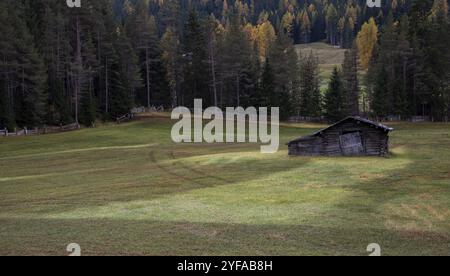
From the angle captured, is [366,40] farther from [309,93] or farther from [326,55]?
[309,93]

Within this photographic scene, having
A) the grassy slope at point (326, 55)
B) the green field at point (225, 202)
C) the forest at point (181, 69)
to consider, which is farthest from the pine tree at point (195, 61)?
the grassy slope at point (326, 55)

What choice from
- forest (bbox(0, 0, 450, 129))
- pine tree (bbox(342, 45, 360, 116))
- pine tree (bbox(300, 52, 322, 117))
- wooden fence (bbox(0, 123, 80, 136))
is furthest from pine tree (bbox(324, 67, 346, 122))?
wooden fence (bbox(0, 123, 80, 136))

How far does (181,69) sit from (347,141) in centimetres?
5700

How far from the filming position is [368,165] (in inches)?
1425

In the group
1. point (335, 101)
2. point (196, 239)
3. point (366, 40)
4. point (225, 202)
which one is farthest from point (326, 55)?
point (196, 239)

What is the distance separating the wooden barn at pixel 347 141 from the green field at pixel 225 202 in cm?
165

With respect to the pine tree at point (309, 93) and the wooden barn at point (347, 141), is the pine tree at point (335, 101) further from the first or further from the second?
the wooden barn at point (347, 141)

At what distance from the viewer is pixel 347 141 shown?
41750 mm

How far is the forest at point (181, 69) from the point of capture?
234 feet

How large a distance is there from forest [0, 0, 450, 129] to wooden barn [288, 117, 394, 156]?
41.5 metres

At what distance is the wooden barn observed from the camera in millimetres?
41094

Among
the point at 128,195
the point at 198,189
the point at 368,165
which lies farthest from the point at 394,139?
the point at 128,195

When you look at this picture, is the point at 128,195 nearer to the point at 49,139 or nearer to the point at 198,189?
the point at 198,189

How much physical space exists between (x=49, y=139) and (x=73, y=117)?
700 inches
